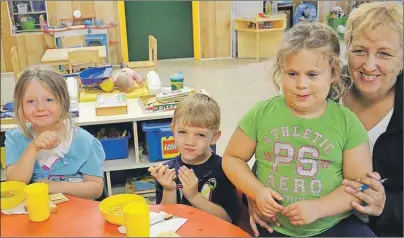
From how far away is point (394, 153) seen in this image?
135 cm

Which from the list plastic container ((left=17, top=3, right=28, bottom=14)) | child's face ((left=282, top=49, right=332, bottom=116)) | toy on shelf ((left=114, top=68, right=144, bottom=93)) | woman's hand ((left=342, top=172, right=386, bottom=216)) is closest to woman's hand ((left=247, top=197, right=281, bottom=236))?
woman's hand ((left=342, top=172, right=386, bottom=216))

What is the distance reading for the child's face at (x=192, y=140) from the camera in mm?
1485

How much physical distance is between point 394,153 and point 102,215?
87 cm

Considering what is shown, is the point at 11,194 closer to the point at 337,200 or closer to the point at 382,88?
the point at 337,200

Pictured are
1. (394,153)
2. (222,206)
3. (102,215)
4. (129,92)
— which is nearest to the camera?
(102,215)

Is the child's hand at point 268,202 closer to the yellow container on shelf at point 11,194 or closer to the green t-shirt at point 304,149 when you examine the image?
the green t-shirt at point 304,149

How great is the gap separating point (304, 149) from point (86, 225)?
621 mm

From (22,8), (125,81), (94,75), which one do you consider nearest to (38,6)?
(22,8)

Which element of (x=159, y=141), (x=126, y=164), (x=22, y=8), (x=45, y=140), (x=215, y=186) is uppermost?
(x=22, y=8)

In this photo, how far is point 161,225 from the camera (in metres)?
1.16

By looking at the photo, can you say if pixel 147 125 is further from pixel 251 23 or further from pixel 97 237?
pixel 251 23

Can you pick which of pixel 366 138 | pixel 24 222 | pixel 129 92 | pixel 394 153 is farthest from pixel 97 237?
pixel 129 92

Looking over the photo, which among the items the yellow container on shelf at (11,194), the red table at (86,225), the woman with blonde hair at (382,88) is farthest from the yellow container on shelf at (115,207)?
the woman with blonde hair at (382,88)

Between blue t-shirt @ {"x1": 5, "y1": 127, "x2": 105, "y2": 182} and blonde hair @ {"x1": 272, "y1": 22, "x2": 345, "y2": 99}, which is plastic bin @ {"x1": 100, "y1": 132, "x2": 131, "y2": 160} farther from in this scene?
blonde hair @ {"x1": 272, "y1": 22, "x2": 345, "y2": 99}
